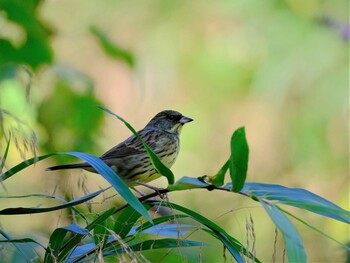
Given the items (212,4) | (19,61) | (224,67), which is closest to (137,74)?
(19,61)

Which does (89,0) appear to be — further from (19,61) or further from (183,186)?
(183,186)

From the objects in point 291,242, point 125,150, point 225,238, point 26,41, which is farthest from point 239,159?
point 125,150

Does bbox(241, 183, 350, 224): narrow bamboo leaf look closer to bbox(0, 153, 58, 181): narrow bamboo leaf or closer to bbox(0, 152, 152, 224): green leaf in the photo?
bbox(0, 152, 152, 224): green leaf

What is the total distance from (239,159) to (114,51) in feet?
4.96

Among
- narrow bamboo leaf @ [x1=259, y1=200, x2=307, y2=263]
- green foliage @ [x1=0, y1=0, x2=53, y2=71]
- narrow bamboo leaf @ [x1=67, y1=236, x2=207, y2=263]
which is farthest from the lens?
green foliage @ [x1=0, y1=0, x2=53, y2=71]

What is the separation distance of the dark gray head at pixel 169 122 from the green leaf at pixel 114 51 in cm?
78

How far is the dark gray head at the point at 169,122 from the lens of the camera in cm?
368

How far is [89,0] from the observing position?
165 inches

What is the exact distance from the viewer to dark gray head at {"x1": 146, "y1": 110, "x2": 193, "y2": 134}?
368cm

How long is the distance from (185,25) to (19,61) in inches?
89.9

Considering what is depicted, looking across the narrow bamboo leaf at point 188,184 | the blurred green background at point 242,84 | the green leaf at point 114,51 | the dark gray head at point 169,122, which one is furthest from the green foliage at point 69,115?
the narrow bamboo leaf at point 188,184

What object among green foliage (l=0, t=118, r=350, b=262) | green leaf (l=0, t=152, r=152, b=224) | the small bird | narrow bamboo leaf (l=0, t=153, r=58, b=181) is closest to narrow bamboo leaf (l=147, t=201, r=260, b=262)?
green foliage (l=0, t=118, r=350, b=262)

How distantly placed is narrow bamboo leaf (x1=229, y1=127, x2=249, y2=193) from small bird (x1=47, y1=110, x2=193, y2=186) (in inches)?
50.6

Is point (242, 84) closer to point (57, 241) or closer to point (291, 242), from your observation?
point (57, 241)
